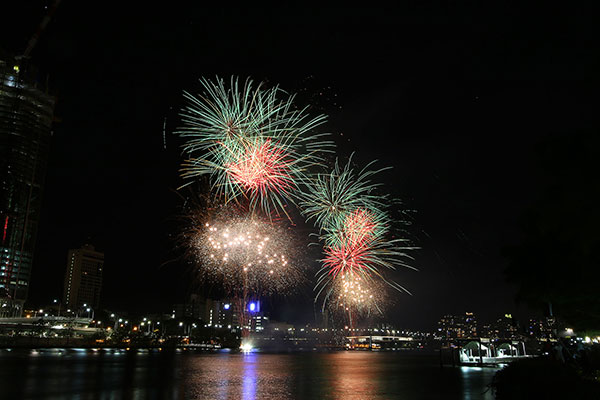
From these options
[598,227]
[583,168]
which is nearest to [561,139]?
[583,168]

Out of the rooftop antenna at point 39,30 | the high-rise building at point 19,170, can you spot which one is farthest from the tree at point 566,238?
the high-rise building at point 19,170

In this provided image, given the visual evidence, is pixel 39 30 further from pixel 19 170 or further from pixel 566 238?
pixel 566 238

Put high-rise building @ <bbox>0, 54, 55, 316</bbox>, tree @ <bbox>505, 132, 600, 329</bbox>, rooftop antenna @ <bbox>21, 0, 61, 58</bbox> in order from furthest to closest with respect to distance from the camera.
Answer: high-rise building @ <bbox>0, 54, 55, 316</bbox>
rooftop antenna @ <bbox>21, 0, 61, 58</bbox>
tree @ <bbox>505, 132, 600, 329</bbox>

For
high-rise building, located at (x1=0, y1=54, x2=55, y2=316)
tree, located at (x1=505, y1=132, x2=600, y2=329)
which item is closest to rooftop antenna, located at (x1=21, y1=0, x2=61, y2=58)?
high-rise building, located at (x1=0, y1=54, x2=55, y2=316)

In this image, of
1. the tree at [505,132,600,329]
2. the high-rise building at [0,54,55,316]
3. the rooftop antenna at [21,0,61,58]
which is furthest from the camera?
the high-rise building at [0,54,55,316]

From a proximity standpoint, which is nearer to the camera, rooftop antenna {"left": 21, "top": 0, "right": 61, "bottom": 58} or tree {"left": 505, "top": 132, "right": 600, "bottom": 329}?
tree {"left": 505, "top": 132, "right": 600, "bottom": 329}

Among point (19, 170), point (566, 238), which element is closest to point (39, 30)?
point (19, 170)

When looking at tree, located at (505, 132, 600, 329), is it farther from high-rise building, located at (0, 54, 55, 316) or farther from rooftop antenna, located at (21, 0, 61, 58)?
high-rise building, located at (0, 54, 55, 316)

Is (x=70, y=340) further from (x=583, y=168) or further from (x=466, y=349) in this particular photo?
(x=583, y=168)

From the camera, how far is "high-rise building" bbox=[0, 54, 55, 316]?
129m

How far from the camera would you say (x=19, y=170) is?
433 ft

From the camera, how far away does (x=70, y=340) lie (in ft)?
382

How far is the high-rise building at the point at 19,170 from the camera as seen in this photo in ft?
423

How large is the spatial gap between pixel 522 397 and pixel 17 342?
113 m
